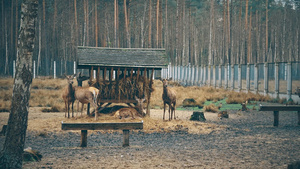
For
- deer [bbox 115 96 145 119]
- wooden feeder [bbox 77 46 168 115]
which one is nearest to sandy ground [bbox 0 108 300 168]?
deer [bbox 115 96 145 119]

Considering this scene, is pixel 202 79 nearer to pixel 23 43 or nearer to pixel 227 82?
pixel 227 82

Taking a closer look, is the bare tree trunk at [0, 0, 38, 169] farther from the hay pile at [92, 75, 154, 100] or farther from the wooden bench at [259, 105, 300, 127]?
the wooden bench at [259, 105, 300, 127]

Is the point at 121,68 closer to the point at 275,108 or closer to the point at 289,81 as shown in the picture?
the point at 275,108

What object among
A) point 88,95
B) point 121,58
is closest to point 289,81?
point 121,58

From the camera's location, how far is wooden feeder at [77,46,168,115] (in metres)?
17.1

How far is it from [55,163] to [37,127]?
21.8ft

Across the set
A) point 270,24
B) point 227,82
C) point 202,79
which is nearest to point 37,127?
point 227,82

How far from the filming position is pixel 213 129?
51.4 feet

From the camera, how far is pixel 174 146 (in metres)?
12.0

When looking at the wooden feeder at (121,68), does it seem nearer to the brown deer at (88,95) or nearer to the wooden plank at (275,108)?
the brown deer at (88,95)

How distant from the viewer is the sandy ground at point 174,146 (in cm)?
938

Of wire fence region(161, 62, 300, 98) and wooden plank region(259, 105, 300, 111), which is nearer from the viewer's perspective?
wooden plank region(259, 105, 300, 111)

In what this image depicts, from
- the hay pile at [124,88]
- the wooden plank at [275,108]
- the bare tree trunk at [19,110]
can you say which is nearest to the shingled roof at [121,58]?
the hay pile at [124,88]

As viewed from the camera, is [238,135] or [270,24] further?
[270,24]
